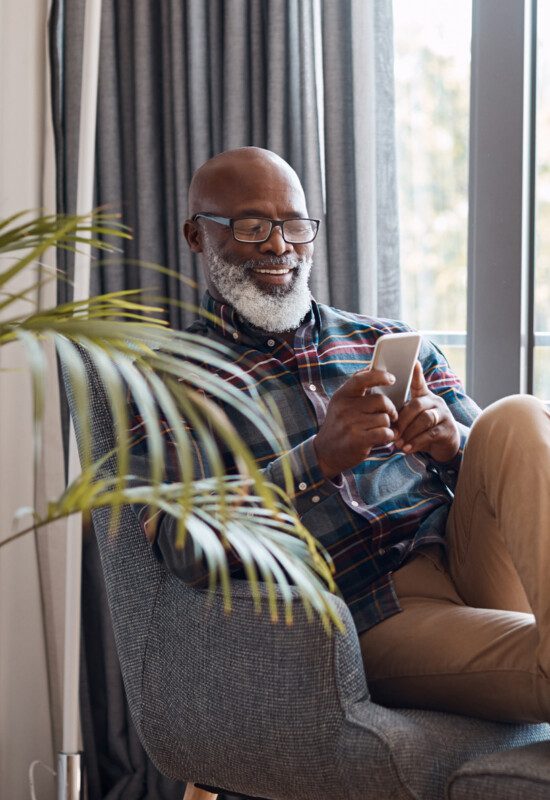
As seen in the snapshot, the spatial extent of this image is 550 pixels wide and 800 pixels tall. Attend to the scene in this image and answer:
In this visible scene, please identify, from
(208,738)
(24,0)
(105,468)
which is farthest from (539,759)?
(24,0)

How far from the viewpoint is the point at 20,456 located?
2.19 m

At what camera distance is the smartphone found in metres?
1.45

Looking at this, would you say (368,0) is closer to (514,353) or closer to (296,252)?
(296,252)

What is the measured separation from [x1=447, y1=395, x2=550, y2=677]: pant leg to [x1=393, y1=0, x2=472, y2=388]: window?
804 millimetres

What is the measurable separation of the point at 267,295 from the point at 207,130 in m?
0.67

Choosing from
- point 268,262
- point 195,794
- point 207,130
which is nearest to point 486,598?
point 195,794

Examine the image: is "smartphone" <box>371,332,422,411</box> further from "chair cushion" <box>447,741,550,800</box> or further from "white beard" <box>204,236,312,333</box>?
"chair cushion" <box>447,741,550,800</box>

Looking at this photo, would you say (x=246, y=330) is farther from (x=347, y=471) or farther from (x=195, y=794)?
(x=195, y=794)

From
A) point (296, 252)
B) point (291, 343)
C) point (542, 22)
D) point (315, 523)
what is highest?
point (542, 22)

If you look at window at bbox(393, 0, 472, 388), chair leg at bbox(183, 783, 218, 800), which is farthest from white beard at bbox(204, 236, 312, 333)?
chair leg at bbox(183, 783, 218, 800)

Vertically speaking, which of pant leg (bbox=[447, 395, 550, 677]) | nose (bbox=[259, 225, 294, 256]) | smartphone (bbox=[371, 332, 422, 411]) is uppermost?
nose (bbox=[259, 225, 294, 256])

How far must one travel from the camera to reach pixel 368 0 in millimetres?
2172

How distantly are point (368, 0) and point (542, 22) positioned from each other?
394 millimetres

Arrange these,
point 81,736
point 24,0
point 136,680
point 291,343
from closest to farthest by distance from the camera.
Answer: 1. point 136,680
2. point 291,343
3. point 24,0
4. point 81,736
